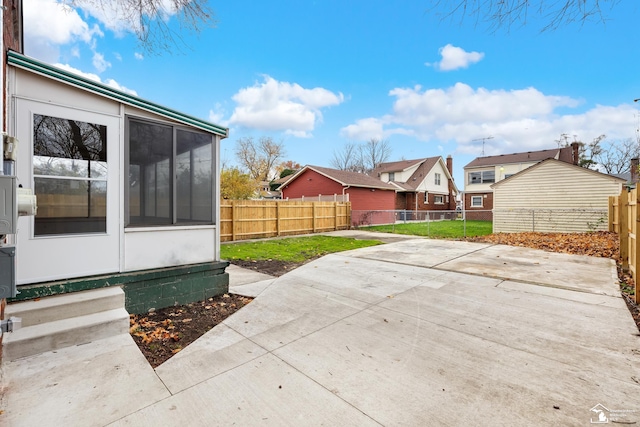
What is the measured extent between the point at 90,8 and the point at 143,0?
0.65 m

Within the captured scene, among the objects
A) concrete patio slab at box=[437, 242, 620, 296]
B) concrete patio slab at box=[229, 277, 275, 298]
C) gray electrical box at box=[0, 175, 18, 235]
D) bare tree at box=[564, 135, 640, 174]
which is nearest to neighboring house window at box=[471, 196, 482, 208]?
bare tree at box=[564, 135, 640, 174]

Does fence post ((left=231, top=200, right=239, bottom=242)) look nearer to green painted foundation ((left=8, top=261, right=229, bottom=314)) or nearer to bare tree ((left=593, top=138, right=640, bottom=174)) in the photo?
green painted foundation ((left=8, top=261, right=229, bottom=314))

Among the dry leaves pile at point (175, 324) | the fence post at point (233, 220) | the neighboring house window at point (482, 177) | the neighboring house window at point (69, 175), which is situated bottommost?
the dry leaves pile at point (175, 324)

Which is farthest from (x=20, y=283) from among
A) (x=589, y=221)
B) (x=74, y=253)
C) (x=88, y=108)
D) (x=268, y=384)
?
(x=589, y=221)

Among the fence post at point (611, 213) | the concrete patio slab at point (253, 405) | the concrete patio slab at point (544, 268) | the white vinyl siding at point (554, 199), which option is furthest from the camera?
the white vinyl siding at point (554, 199)

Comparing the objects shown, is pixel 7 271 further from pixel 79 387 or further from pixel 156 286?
pixel 156 286

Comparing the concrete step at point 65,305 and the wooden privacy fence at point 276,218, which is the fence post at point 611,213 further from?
the concrete step at point 65,305

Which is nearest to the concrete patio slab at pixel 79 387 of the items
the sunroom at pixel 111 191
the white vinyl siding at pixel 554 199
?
the sunroom at pixel 111 191

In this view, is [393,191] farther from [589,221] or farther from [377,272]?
[377,272]

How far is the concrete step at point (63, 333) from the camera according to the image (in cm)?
258

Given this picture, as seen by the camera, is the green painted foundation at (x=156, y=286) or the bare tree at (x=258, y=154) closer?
the green painted foundation at (x=156, y=286)

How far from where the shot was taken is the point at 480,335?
316 centimetres

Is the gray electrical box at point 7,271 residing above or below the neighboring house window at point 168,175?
below

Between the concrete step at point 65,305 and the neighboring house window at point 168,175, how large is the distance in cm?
101
